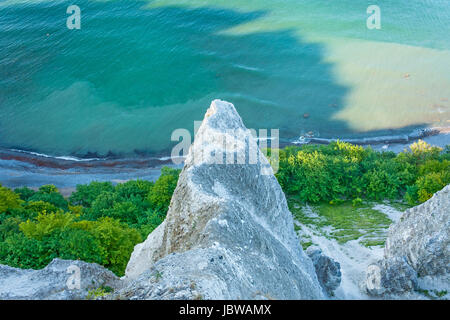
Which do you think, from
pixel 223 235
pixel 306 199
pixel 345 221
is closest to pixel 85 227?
pixel 223 235

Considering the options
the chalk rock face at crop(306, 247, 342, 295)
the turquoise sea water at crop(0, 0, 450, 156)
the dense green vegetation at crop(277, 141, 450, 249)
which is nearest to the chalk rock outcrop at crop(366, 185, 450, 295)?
the chalk rock face at crop(306, 247, 342, 295)

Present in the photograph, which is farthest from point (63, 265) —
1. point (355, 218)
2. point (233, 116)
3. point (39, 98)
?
point (39, 98)

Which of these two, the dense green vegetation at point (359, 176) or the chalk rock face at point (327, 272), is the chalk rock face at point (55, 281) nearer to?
the chalk rock face at point (327, 272)

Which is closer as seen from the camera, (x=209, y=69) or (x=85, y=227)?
(x=85, y=227)

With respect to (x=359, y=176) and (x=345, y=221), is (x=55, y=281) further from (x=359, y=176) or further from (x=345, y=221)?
(x=359, y=176)

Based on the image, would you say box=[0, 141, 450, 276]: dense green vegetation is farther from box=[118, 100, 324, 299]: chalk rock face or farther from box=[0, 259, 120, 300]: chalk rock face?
box=[0, 259, 120, 300]: chalk rock face
